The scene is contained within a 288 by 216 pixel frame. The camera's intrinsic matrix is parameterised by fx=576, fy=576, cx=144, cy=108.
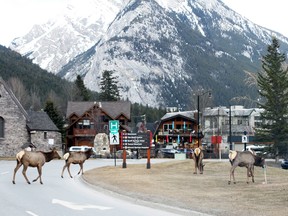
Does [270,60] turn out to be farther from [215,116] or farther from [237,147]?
[215,116]

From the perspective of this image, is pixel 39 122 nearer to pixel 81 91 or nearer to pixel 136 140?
pixel 136 140

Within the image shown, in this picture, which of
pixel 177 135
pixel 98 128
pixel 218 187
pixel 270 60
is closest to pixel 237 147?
pixel 177 135

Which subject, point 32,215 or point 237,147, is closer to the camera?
point 32,215

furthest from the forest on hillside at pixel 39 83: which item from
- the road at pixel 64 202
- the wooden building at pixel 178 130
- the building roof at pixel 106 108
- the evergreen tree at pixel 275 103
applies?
the road at pixel 64 202

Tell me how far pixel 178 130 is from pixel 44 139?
138 ft

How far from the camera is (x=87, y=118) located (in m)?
99.2

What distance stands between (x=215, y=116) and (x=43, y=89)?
66.8 meters

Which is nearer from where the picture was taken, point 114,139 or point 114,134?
point 114,139

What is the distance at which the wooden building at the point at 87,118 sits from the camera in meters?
98.4

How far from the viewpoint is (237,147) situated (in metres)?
105

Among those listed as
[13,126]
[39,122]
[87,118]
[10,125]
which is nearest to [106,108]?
[87,118]

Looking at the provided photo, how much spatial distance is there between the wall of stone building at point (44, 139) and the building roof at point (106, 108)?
978 inches

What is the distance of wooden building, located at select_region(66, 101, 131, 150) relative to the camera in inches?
3873

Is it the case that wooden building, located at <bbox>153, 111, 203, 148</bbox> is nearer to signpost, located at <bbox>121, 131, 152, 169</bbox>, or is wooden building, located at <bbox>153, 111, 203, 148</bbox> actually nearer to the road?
signpost, located at <bbox>121, 131, 152, 169</bbox>
